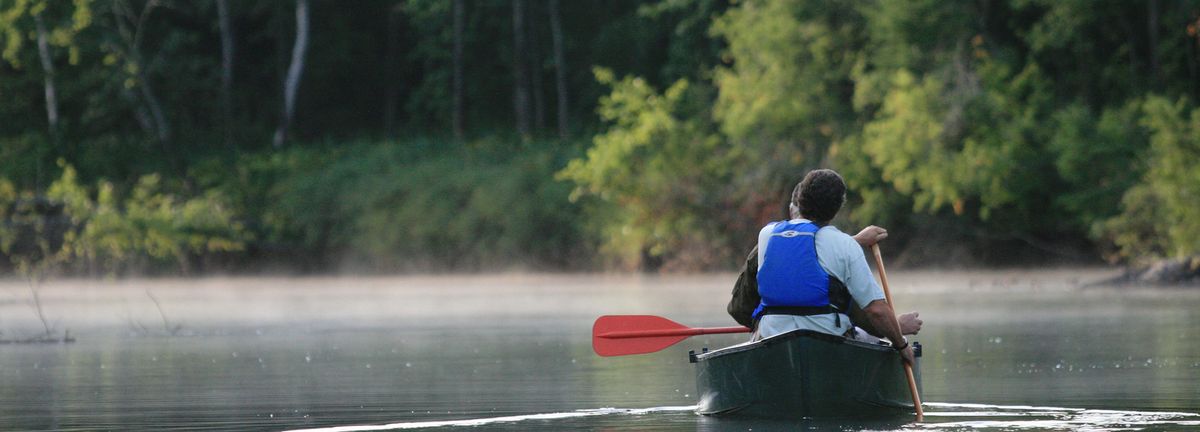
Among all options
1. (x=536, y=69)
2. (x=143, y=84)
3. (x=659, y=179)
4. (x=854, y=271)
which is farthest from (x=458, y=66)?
(x=854, y=271)

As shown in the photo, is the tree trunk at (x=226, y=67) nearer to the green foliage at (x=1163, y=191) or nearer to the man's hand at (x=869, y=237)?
the green foliage at (x=1163, y=191)

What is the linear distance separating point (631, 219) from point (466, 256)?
17.9 feet

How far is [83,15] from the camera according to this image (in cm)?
4153

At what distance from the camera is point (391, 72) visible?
59219mm

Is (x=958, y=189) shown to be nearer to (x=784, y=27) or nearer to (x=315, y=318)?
(x=784, y=27)

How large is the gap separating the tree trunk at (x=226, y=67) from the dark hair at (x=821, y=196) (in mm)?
41552

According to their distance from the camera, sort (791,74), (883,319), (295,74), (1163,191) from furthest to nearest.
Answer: (295,74) → (791,74) → (1163,191) → (883,319)

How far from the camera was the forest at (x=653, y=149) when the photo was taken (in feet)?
118

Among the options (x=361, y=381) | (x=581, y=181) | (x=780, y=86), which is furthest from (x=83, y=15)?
(x=361, y=381)

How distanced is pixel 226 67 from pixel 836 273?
43487 millimetres

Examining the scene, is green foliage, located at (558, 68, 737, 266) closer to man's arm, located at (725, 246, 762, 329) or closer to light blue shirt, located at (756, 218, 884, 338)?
man's arm, located at (725, 246, 762, 329)

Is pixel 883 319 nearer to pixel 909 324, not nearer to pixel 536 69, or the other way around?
pixel 909 324

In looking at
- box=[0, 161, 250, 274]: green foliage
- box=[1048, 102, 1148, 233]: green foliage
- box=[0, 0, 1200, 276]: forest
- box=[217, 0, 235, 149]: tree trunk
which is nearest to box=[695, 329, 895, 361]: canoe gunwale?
box=[0, 0, 1200, 276]: forest

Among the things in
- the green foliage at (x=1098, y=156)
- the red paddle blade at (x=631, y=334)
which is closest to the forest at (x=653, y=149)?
the green foliage at (x=1098, y=156)
